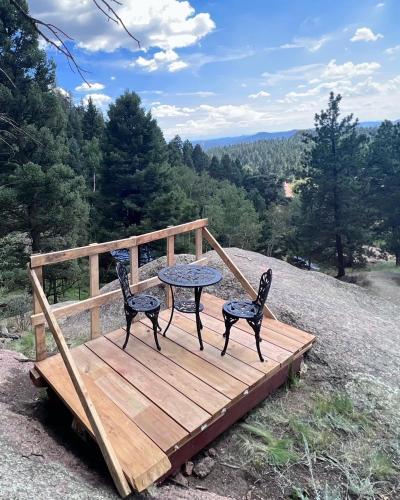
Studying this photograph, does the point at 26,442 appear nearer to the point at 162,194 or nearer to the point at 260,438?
the point at 260,438

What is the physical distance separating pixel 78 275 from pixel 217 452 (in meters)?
12.2

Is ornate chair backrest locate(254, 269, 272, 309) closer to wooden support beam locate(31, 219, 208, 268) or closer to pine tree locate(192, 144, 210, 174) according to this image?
wooden support beam locate(31, 219, 208, 268)

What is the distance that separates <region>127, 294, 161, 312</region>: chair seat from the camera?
324 centimetres

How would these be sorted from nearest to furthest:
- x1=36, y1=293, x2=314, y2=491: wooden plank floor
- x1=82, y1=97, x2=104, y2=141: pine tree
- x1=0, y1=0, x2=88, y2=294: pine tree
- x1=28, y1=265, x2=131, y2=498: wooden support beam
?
x1=28, y1=265, x2=131, y2=498: wooden support beam → x1=36, y1=293, x2=314, y2=491: wooden plank floor → x1=0, y1=0, x2=88, y2=294: pine tree → x1=82, y1=97, x2=104, y2=141: pine tree

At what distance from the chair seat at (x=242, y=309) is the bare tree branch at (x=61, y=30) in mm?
2358

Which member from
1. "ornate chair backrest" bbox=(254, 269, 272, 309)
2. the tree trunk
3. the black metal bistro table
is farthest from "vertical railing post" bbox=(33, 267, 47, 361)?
the tree trunk

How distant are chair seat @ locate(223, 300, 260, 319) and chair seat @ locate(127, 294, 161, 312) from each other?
2.37 feet

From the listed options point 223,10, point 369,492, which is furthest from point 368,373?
point 223,10

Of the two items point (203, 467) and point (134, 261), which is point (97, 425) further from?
point (134, 261)

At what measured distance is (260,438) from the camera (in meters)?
2.72

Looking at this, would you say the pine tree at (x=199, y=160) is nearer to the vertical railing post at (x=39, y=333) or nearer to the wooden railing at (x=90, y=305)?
the wooden railing at (x=90, y=305)

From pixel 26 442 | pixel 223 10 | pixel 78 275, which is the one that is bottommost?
pixel 78 275

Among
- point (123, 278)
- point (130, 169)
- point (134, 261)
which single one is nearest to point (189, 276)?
point (123, 278)

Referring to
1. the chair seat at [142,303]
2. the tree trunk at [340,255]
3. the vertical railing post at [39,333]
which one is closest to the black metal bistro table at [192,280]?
the chair seat at [142,303]
